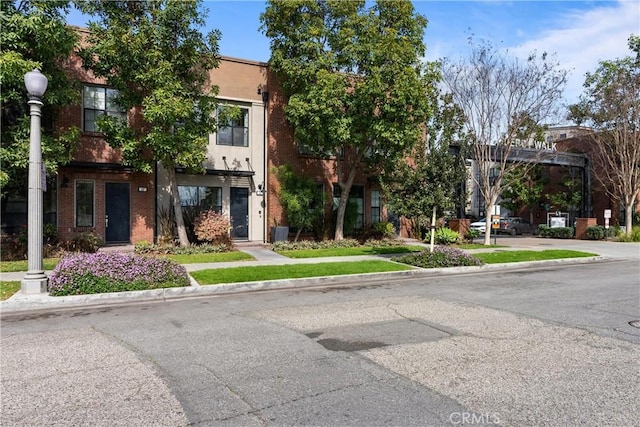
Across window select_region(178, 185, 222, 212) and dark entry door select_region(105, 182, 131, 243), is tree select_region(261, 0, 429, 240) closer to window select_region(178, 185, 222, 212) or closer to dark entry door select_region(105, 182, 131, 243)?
window select_region(178, 185, 222, 212)

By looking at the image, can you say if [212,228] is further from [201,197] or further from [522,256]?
[522,256]

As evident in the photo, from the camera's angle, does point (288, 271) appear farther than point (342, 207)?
No

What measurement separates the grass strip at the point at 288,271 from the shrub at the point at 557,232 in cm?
2105

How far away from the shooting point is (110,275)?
9.67m

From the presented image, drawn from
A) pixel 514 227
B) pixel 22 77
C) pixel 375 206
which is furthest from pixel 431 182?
pixel 514 227

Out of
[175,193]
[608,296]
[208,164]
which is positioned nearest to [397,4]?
[208,164]

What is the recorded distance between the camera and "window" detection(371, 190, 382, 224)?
2353 cm

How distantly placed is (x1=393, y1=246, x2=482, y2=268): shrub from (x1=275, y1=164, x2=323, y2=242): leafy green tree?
6.11 metres

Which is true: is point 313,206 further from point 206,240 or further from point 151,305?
point 151,305

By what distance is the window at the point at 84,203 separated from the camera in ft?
57.2

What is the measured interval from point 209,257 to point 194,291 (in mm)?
5323

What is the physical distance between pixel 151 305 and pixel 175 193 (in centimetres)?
954

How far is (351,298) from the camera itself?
30.5 feet

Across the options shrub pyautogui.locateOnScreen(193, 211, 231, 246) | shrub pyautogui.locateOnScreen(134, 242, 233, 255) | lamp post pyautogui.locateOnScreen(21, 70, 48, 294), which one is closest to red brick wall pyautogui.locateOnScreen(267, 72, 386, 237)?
shrub pyautogui.locateOnScreen(193, 211, 231, 246)
